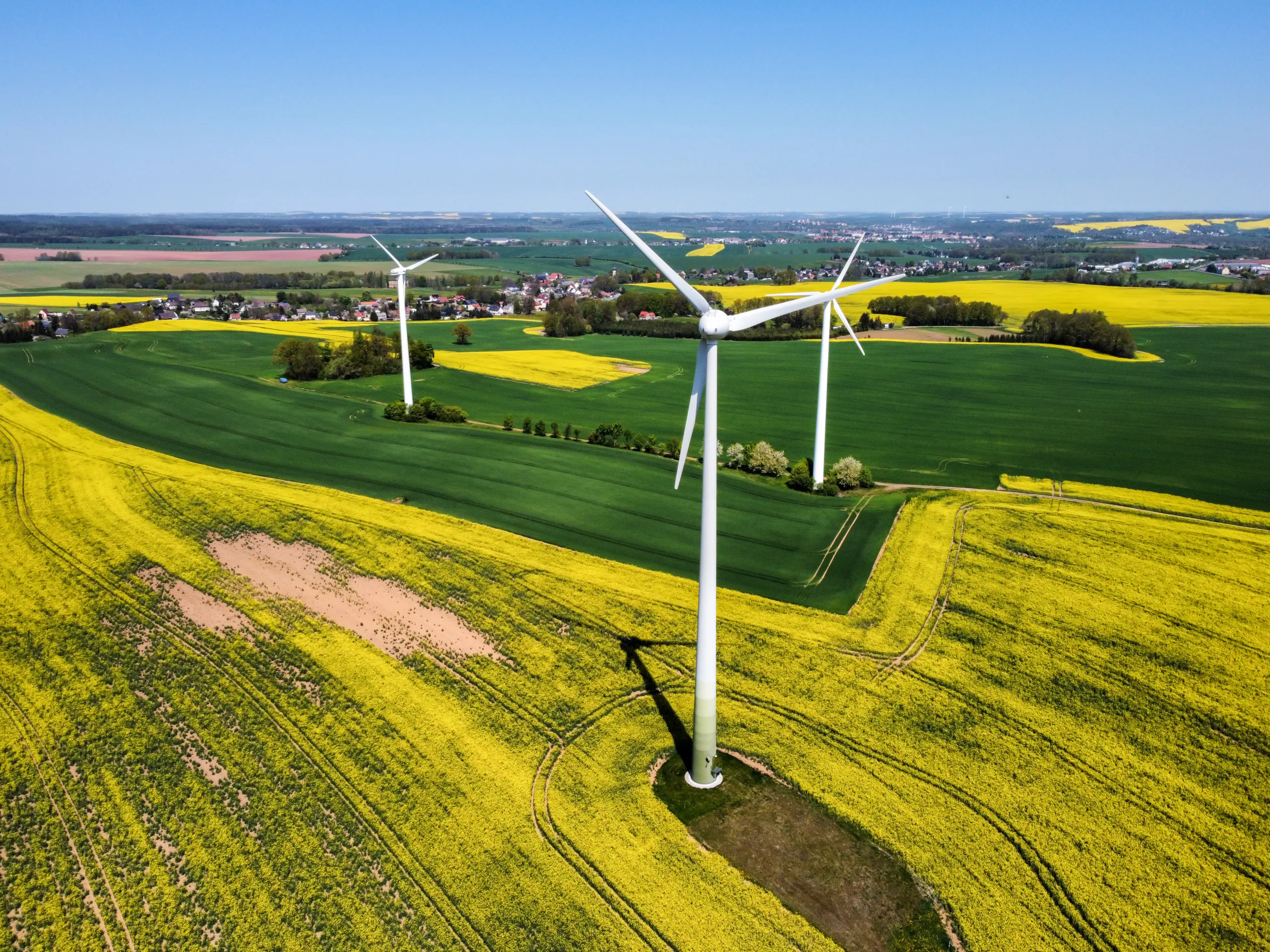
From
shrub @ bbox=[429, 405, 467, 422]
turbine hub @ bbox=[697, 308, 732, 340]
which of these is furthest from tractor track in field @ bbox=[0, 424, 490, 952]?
shrub @ bbox=[429, 405, 467, 422]

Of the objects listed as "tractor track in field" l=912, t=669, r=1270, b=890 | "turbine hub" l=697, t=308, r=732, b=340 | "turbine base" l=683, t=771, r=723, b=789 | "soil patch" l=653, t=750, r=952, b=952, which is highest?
"turbine hub" l=697, t=308, r=732, b=340

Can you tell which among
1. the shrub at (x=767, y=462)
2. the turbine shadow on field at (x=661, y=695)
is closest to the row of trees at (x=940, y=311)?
the shrub at (x=767, y=462)

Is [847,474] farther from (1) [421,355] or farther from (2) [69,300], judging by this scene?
(2) [69,300]

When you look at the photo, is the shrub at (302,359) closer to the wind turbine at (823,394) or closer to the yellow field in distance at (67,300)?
the wind turbine at (823,394)

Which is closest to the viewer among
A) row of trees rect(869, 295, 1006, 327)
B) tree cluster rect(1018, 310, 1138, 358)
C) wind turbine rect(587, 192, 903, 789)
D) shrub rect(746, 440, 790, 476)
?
wind turbine rect(587, 192, 903, 789)

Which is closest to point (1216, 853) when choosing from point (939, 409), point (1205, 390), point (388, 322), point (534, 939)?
point (534, 939)

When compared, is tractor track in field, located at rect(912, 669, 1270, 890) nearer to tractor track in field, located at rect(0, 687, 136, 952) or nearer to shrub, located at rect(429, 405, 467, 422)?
tractor track in field, located at rect(0, 687, 136, 952)
